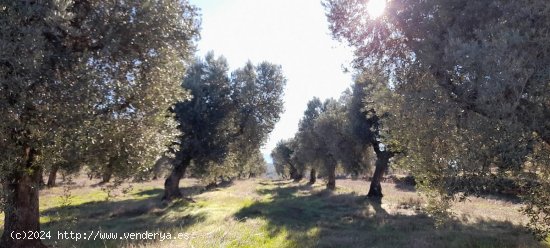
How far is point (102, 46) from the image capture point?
494 inches

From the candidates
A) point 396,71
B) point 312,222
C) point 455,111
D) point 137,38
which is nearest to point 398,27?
point 396,71

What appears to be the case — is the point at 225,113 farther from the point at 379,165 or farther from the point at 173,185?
the point at 379,165

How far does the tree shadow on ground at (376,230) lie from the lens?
15859 millimetres

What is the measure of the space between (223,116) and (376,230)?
1773 centimetres

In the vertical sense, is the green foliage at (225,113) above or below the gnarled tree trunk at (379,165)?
above

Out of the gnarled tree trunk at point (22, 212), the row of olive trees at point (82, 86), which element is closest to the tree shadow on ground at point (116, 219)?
the gnarled tree trunk at point (22, 212)

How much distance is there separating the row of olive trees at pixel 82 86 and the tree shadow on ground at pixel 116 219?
3.46 m

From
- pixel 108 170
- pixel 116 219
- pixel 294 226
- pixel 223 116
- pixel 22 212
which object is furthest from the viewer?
pixel 223 116

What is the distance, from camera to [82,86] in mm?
11008

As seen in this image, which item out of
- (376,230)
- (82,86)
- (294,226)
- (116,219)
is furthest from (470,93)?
(116,219)

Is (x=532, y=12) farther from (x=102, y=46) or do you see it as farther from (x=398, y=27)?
(x=102, y=46)

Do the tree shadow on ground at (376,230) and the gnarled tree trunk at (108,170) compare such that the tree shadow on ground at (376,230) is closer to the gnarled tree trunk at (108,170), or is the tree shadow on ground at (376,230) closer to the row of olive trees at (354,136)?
the row of olive trees at (354,136)

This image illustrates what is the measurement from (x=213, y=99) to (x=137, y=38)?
20.3 meters

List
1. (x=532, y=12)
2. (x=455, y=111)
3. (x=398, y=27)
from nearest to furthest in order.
A: (x=532, y=12) < (x=455, y=111) < (x=398, y=27)
